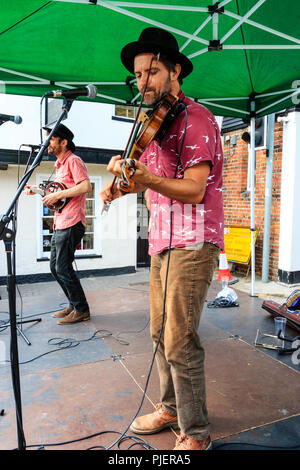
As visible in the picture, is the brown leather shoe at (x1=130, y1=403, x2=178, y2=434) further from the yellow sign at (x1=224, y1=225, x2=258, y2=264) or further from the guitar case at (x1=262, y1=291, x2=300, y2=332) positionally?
the yellow sign at (x1=224, y1=225, x2=258, y2=264)

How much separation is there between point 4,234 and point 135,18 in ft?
7.81

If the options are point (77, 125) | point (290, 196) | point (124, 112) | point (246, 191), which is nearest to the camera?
point (290, 196)

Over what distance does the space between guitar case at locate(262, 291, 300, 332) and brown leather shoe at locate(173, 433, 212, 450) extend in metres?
2.07

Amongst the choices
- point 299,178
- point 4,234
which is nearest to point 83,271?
point 299,178

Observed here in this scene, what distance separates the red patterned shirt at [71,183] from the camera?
3.39m

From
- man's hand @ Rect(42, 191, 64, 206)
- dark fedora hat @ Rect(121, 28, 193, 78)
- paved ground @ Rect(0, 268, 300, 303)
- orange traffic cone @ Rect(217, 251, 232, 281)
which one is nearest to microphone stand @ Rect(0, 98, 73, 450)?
dark fedora hat @ Rect(121, 28, 193, 78)

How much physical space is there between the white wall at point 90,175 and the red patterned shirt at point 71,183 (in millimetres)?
3564

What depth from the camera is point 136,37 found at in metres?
3.20

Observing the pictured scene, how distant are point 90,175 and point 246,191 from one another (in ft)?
11.9

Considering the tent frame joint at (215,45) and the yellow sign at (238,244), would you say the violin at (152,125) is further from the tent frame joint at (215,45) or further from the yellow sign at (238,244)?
the yellow sign at (238,244)

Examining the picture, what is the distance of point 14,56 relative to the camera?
3332mm

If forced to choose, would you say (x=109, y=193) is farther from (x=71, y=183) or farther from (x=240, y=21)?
(x=240, y=21)

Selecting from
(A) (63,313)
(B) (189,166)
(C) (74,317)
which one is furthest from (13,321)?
(A) (63,313)

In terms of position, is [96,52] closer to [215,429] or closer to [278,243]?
[215,429]
